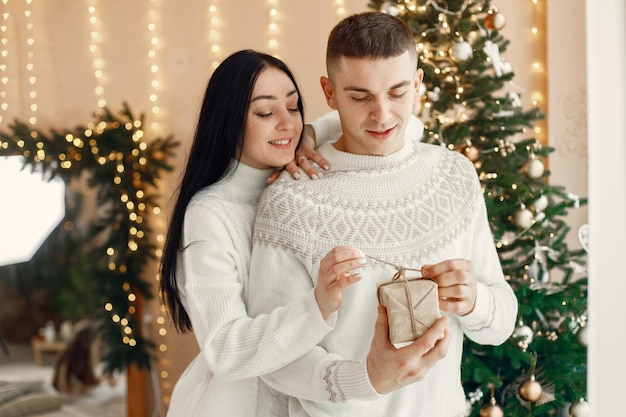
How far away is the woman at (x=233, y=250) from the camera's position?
154 cm

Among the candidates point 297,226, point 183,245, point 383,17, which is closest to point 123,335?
point 183,245

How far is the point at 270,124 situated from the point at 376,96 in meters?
0.34

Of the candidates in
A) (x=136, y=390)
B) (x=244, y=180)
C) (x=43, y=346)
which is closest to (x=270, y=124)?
(x=244, y=180)

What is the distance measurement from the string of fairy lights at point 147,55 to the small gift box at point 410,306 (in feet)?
8.38

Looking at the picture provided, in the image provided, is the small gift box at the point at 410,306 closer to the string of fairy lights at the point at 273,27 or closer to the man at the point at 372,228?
the man at the point at 372,228

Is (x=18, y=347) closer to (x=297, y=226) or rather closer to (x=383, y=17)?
(x=297, y=226)

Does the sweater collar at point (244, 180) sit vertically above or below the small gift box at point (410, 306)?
above

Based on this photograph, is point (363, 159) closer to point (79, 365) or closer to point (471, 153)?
point (471, 153)

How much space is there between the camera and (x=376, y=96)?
5.17ft

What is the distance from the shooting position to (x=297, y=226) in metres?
1.64

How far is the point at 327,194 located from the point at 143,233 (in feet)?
7.33

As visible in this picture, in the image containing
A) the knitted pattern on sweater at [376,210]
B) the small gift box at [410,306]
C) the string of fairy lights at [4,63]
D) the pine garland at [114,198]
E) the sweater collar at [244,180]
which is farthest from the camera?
the string of fairy lights at [4,63]

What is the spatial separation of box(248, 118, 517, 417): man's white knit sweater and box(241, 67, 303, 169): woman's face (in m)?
0.11


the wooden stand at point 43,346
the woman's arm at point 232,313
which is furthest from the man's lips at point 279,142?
the wooden stand at point 43,346
